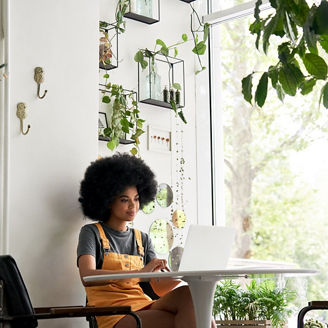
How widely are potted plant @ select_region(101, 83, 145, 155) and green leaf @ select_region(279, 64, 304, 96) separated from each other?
105 inches

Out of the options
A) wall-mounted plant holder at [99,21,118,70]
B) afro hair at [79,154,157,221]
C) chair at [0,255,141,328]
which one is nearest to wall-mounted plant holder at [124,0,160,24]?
wall-mounted plant holder at [99,21,118,70]

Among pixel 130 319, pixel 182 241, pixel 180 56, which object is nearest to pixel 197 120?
pixel 180 56

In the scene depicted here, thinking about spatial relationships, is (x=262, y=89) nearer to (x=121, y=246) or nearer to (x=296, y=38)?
(x=296, y=38)

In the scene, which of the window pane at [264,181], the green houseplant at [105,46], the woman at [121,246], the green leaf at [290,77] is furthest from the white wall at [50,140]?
the window pane at [264,181]

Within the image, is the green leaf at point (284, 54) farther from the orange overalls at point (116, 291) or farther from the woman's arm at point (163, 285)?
the woman's arm at point (163, 285)

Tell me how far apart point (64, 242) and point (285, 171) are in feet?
13.9

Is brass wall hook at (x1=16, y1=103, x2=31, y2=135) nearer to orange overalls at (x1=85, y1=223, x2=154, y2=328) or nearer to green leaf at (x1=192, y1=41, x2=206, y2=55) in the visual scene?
orange overalls at (x1=85, y1=223, x2=154, y2=328)

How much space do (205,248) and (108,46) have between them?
1.84 metres

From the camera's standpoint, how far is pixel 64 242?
326cm

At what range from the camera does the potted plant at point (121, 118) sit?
4.01 metres

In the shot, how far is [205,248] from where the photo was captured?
2.73 metres

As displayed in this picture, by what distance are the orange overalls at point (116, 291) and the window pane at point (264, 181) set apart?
358 centimetres

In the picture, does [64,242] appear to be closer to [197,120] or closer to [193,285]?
[193,285]

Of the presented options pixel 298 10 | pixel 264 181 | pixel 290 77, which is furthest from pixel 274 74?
pixel 264 181
